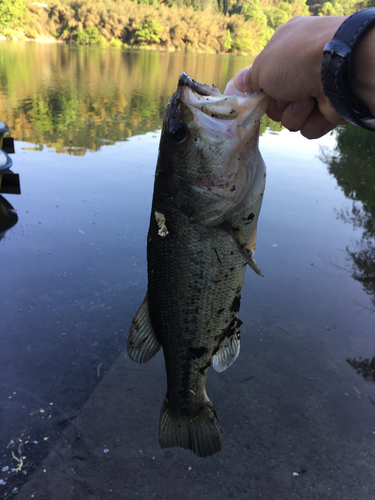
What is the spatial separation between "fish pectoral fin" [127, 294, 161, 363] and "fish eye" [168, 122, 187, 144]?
34.0 inches

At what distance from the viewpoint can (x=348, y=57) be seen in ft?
4.66

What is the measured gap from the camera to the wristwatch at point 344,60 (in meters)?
1.42

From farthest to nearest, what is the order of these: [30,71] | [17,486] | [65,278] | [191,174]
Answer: [30,71]
[65,278]
[17,486]
[191,174]

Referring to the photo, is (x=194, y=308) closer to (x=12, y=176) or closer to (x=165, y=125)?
(x=165, y=125)

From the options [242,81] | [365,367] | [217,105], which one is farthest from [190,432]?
[365,367]

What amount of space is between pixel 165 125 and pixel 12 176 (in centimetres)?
629

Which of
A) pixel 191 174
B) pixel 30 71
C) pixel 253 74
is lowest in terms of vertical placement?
pixel 30 71

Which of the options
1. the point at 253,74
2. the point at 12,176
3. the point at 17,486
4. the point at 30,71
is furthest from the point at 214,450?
the point at 30,71

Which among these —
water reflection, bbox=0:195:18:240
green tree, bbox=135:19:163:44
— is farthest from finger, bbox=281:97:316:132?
green tree, bbox=135:19:163:44

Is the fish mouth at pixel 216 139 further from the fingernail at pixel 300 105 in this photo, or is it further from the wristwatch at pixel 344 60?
the wristwatch at pixel 344 60

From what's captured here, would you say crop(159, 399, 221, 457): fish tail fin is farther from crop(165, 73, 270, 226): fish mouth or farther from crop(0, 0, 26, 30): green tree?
crop(0, 0, 26, 30): green tree

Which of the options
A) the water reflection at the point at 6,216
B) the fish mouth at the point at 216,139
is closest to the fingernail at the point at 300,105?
the fish mouth at the point at 216,139

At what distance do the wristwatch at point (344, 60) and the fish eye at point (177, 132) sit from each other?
2.04ft

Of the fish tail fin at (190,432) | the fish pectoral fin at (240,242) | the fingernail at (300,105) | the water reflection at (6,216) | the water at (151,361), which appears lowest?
the water reflection at (6,216)
